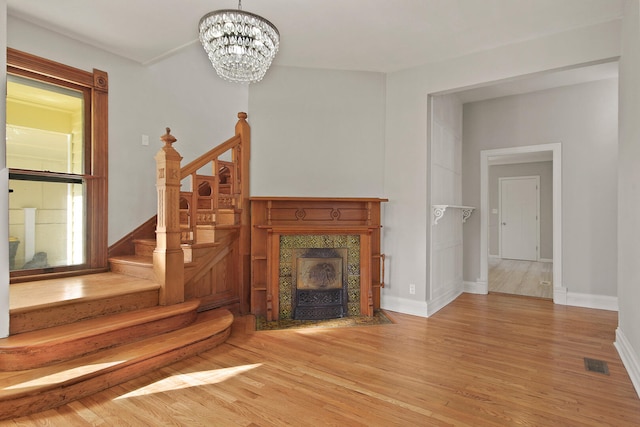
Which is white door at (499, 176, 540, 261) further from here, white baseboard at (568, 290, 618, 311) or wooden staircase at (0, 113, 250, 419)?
wooden staircase at (0, 113, 250, 419)

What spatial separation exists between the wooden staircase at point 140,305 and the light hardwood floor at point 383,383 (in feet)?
0.48

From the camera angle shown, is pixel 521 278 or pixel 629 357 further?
pixel 521 278

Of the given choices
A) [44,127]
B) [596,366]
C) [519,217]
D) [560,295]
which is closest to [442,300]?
[560,295]

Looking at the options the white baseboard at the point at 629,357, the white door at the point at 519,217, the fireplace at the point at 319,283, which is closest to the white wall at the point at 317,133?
the fireplace at the point at 319,283

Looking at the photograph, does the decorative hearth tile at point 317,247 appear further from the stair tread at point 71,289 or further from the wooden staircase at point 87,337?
the stair tread at point 71,289

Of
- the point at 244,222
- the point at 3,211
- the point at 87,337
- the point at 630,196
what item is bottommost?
the point at 87,337

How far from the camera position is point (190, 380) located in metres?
2.38

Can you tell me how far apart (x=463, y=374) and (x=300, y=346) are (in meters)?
1.31

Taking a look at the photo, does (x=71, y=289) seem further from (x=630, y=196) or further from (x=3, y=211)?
(x=630, y=196)

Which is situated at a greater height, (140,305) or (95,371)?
(140,305)

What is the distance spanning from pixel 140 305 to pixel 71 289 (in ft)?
1.88

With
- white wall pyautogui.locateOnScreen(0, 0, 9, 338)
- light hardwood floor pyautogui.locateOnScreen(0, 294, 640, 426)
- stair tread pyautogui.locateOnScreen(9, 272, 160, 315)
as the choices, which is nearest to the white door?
light hardwood floor pyautogui.locateOnScreen(0, 294, 640, 426)

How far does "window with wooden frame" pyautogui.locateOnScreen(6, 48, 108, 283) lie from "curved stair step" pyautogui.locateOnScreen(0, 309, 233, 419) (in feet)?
5.07

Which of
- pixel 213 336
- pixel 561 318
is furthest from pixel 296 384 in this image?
pixel 561 318
